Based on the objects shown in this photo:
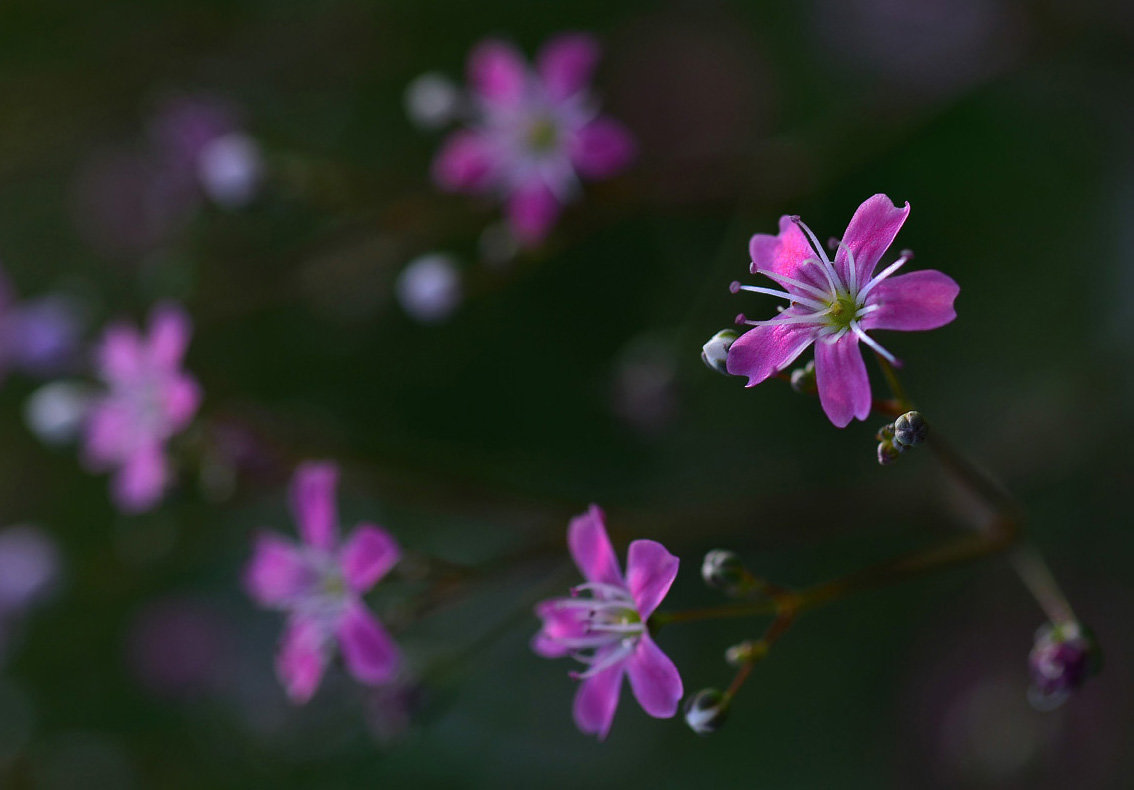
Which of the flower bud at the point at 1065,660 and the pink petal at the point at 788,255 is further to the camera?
the flower bud at the point at 1065,660

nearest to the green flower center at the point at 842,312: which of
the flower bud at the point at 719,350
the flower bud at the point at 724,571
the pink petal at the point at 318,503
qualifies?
the flower bud at the point at 719,350

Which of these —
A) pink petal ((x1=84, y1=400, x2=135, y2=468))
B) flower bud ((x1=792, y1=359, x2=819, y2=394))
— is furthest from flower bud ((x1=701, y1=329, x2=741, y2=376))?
pink petal ((x1=84, y1=400, x2=135, y2=468))

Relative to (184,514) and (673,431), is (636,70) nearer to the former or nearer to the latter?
(673,431)

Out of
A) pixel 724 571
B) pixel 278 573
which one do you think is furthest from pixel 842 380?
pixel 278 573

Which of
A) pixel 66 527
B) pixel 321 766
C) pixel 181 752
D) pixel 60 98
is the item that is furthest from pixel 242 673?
pixel 60 98

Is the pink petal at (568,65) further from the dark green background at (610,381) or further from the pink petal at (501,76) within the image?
the dark green background at (610,381)
